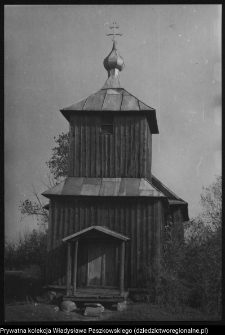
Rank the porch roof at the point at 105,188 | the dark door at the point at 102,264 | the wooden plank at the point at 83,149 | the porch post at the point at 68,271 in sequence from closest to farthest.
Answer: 1. the porch post at the point at 68,271
2. the dark door at the point at 102,264
3. the porch roof at the point at 105,188
4. the wooden plank at the point at 83,149

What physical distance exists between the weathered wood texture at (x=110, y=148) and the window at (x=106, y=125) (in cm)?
22

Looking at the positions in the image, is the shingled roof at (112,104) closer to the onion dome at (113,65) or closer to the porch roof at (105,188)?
the onion dome at (113,65)

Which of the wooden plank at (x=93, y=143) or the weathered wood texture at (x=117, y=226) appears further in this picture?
the wooden plank at (x=93, y=143)

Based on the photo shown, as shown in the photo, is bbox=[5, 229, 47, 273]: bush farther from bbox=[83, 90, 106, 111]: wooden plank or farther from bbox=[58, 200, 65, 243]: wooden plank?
bbox=[83, 90, 106, 111]: wooden plank

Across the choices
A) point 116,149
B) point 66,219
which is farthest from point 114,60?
point 66,219

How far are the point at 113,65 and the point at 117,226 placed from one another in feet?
29.0

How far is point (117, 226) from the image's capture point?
1825 centimetres

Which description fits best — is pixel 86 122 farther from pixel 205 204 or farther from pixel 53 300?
pixel 205 204

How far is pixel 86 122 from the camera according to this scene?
64.9 ft

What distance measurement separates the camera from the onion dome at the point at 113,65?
21.6 meters

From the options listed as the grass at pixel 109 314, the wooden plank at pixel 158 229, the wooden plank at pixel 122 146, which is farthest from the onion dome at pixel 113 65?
the grass at pixel 109 314

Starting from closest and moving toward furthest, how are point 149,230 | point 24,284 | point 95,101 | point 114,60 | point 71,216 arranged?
1. point 149,230
2. point 71,216
3. point 95,101
4. point 114,60
5. point 24,284

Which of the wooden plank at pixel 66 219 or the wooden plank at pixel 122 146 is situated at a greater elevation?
the wooden plank at pixel 122 146

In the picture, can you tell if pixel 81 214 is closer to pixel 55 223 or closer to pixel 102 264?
pixel 55 223
